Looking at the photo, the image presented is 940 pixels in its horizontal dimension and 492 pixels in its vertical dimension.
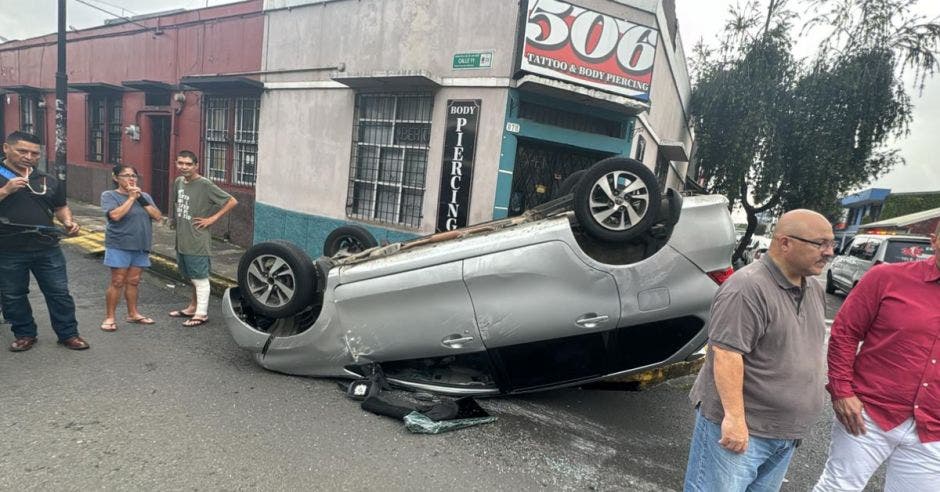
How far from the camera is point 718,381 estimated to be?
182cm

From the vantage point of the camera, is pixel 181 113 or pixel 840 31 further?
pixel 840 31

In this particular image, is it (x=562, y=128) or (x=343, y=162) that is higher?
(x=562, y=128)

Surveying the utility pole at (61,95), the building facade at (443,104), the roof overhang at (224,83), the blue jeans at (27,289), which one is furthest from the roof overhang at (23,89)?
the blue jeans at (27,289)

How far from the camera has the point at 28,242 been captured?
12.4ft

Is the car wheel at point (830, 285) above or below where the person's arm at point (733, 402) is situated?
below

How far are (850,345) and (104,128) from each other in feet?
53.6

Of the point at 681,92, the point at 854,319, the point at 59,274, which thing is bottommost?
the point at 59,274

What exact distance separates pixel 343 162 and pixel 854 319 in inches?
296

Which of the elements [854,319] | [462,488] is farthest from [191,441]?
[854,319]

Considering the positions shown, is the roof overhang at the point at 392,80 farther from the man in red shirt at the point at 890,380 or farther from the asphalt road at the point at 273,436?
the man in red shirt at the point at 890,380

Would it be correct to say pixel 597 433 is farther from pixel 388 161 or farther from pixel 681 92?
pixel 681 92

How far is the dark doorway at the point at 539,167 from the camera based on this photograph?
6957 millimetres

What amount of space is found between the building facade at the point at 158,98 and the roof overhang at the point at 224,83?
0.02m

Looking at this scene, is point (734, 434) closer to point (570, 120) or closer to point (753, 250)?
point (570, 120)
